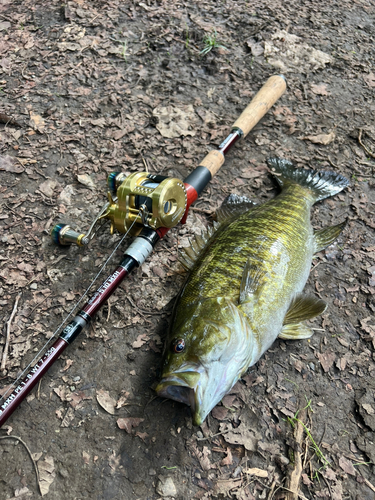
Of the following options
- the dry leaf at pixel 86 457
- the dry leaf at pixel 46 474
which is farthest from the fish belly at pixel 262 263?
the dry leaf at pixel 46 474

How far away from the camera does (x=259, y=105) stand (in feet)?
14.6

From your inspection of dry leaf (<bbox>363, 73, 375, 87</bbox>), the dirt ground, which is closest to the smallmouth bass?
the dirt ground

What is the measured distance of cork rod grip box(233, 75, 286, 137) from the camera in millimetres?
4363

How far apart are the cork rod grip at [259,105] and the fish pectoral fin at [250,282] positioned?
207 cm

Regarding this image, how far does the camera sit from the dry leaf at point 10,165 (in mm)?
4180

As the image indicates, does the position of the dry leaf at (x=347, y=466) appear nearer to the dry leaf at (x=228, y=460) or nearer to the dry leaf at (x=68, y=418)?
the dry leaf at (x=228, y=460)

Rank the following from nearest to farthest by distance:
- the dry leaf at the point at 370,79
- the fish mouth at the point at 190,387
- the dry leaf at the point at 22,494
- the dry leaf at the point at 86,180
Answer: the fish mouth at the point at 190,387, the dry leaf at the point at 22,494, the dry leaf at the point at 86,180, the dry leaf at the point at 370,79

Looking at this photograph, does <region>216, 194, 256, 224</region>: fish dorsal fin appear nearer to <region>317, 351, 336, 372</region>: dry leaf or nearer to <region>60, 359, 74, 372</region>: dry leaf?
<region>317, 351, 336, 372</region>: dry leaf

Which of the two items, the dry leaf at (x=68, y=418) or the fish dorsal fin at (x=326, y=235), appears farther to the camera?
the fish dorsal fin at (x=326, y=235)

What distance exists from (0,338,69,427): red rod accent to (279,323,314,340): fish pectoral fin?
70.3 inches

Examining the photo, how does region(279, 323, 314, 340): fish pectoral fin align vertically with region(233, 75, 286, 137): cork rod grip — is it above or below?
below

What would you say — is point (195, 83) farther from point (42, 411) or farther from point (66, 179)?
point (42, 411)

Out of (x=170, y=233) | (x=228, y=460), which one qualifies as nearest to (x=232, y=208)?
(x=170, y=233)

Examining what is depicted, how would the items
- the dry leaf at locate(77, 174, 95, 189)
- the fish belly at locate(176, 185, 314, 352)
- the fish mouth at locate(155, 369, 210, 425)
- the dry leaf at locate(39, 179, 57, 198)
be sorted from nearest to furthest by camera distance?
1. the fish mouth at locate(155, 369, 210, 425)
2. the fish belly at locate(176, 185, 314, 352)
3. the dry leaf at locate(39, 179, 57, 198)
4. the dry leaf at locate(77, 174, 95, 189)
